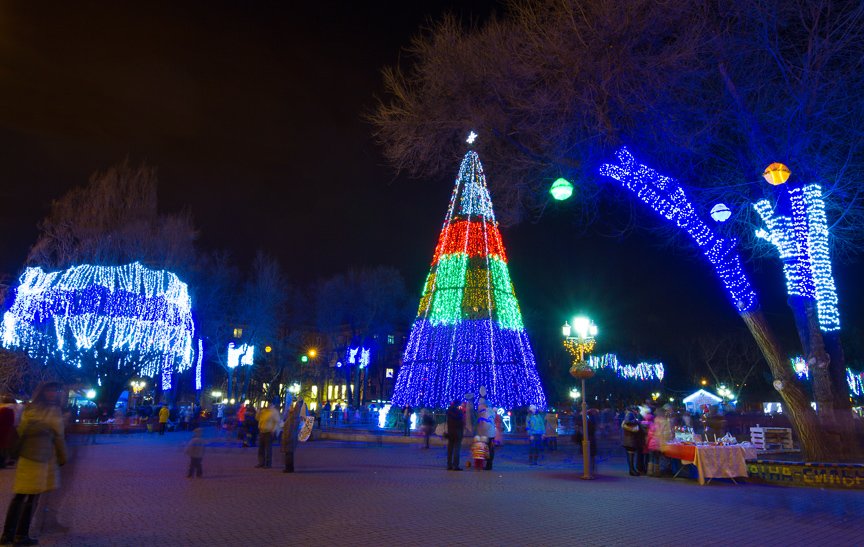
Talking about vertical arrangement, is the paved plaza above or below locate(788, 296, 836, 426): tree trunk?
below

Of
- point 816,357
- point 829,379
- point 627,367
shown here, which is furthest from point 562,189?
point 627,367

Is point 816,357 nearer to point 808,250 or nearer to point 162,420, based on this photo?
point 808,250

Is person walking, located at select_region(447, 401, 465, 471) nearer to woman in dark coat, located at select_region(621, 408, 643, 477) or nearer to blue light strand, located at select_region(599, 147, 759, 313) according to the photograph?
woman in dark coat, located at select_region(621, 408, 643, 477)

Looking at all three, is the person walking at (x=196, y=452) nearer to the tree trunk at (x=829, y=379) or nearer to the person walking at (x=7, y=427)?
the person walking at (x=7, y=427)

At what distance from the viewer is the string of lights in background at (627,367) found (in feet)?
177

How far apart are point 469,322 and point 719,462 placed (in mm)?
12018

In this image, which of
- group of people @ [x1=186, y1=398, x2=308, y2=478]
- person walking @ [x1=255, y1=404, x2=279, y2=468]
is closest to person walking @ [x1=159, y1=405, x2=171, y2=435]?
group of people @ [x1=186, y1=398, x2=308, y2=478]

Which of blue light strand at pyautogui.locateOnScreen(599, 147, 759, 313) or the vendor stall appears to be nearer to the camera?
the vendor stall

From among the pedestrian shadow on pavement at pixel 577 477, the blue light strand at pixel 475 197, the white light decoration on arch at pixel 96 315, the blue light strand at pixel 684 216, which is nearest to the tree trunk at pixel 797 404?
the blue light strand at pixel 684 216

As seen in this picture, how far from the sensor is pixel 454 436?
13516 mm

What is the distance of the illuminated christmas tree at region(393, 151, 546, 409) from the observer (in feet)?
74.3

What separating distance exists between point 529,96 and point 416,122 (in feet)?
9.49

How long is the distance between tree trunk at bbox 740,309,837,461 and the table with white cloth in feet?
5.02

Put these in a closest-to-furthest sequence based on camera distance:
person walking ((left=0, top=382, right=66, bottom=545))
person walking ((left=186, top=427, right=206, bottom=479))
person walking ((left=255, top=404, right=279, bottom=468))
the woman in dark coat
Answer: person walking ((left=0, top=382, right=66, bottom=545)) < person walking ((left=186, top=427, right=206, bottom=479)) < the woman in dark coat < person walking ((left=255, top=404, right=279, bottom=468))
